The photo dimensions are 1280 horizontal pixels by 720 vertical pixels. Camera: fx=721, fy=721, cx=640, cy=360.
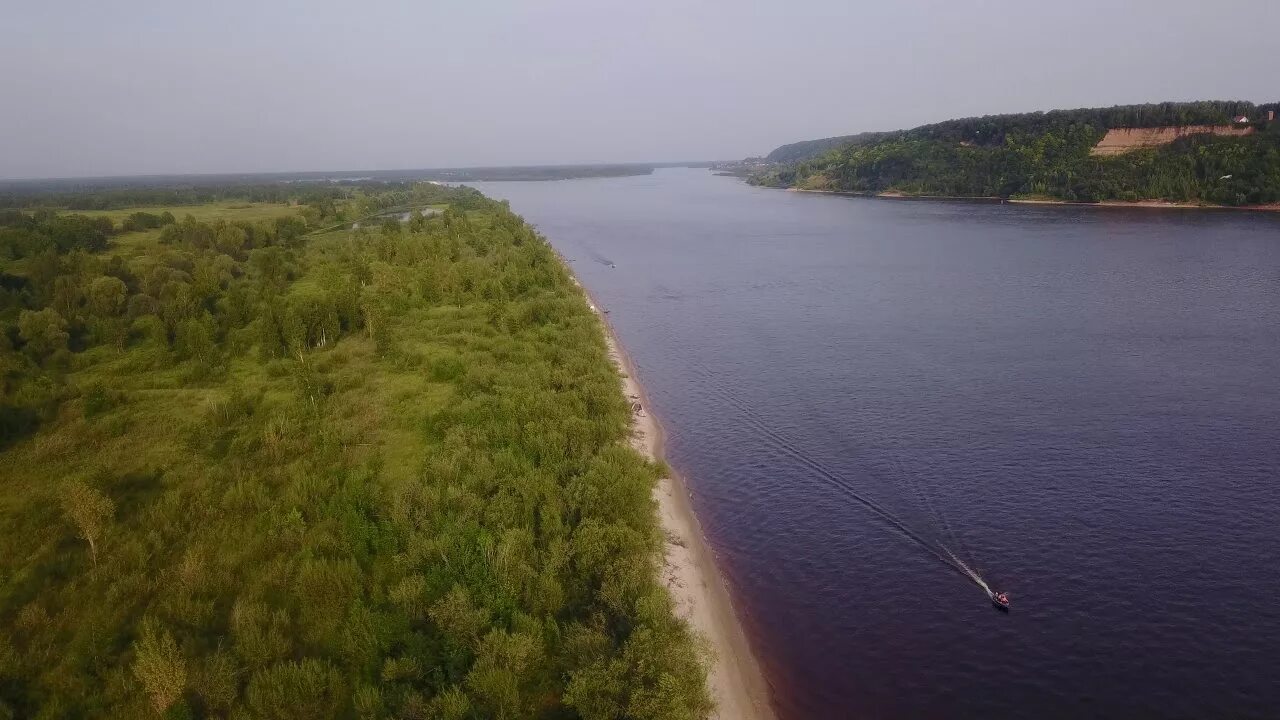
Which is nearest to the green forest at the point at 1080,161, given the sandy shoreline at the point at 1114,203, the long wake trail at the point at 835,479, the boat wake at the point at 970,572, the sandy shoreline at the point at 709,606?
the sandy shoreline at the point at 1114,203

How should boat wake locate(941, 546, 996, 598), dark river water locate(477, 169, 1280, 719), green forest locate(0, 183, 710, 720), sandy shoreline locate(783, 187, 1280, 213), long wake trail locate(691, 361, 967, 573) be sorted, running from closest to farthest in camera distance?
green forest locate(0, 183, 710, 720)
dark river water locate(477, 169, 1280, 719)
boat wake locate(941, 546, 996, 598)
long wake trail locate(691, 361, 967, 573)
sandy shoreline locate(783, 187, 1280, 213)

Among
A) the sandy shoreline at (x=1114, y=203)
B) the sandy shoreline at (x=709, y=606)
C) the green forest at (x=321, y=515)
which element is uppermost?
the sandy shoreline at (x=1114, y=203)

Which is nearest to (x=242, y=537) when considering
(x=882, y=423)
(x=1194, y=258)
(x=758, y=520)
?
(x=758, y=520)

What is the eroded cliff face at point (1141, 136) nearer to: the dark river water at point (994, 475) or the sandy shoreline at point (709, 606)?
the dark river water at point (994, 475)

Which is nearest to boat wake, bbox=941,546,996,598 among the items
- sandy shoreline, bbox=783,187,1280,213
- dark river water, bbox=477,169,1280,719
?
dark river water, bbox=477,169,1280,719

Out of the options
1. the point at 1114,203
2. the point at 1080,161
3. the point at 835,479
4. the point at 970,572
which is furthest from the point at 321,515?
the point at 1080,161

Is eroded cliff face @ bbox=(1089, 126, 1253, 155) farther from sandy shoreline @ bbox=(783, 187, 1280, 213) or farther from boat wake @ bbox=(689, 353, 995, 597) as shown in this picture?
boat wake @ bbox=(689, 353, 995, 597)
